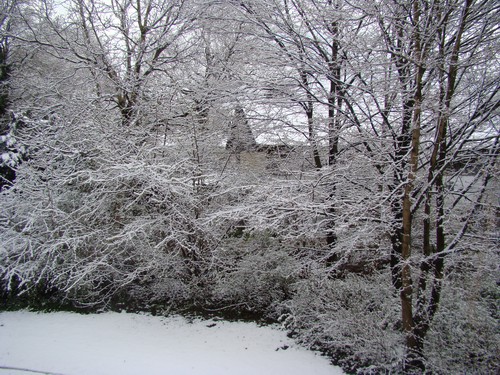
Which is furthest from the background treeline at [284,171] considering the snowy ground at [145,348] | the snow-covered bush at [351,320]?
the snowy ground at [145,348]

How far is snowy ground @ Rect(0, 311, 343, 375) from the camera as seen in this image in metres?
4.42

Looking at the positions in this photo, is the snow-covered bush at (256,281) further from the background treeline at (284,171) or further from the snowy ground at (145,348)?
the snowy ground at (145,348)

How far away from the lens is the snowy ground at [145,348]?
442 centimetres

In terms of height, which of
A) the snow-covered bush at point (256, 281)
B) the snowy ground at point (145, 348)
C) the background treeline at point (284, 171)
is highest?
the background treeline at point (284, 171)

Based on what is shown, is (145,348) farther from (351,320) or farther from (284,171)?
(284,171)

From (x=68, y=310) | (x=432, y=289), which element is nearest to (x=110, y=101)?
(x=68, y=310)

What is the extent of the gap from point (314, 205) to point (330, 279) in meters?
2.21

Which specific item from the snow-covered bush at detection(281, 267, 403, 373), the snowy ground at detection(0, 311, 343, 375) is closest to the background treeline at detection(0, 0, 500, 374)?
the snow-covered bush at detection(281, 267, 403, 373)

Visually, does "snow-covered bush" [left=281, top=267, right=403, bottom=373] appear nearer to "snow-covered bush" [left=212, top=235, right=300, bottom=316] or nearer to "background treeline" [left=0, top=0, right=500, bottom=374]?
"background treeline" [left=0, top=0, right=500, bottom=374]

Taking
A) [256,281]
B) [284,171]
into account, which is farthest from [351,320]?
[284,171]

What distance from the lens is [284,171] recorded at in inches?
237

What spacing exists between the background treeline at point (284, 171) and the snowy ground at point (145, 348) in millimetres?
461

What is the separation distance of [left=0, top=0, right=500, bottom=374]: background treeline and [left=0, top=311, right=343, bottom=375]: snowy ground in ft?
1.51

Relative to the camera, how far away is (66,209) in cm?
698
